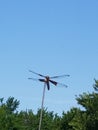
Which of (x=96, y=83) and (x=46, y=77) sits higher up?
(x=96, y=83)

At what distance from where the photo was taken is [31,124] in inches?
3361

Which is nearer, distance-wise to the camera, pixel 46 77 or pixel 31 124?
pixel 46 77

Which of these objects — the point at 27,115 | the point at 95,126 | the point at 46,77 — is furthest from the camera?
the point at 27,115

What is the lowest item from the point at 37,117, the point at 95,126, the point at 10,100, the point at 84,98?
the point at 95,126

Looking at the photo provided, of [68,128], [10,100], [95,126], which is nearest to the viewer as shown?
[95,126]

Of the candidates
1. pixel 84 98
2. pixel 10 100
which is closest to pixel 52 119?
pixel 84 98

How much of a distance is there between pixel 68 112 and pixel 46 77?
116ft

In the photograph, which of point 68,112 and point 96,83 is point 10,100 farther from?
point 96,83

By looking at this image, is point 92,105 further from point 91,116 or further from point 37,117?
point 37,117

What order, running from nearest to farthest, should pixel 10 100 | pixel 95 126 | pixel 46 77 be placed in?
pixel 46 77 → pixel 95 126 → pixel 10 100

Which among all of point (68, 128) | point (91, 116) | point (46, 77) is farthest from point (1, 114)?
point (46, 77)

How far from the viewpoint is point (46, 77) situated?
36.8 meters

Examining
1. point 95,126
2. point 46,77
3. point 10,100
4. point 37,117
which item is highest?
point 10,100

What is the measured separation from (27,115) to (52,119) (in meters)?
7.32
